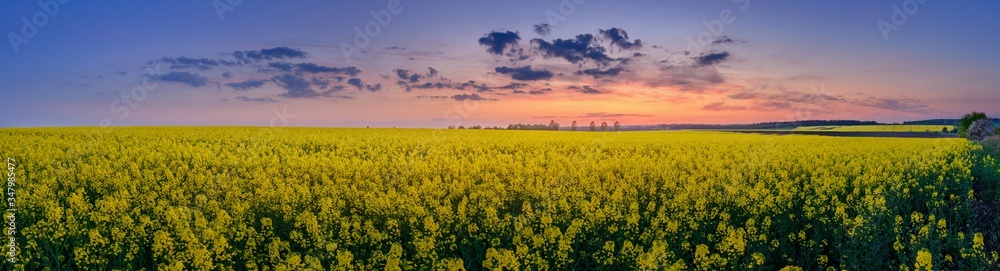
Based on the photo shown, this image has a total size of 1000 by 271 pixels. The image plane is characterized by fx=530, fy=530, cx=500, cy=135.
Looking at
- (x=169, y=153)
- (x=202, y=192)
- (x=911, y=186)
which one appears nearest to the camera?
(x=202, y=192)

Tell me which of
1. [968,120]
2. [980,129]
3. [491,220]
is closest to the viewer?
[491,220]

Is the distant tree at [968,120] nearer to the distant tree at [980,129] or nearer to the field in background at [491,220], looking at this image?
the distant tree at [980,129]

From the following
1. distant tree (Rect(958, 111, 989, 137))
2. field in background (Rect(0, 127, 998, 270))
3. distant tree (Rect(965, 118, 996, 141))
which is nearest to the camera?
field in background (Rect(0, 127, 998, 270))

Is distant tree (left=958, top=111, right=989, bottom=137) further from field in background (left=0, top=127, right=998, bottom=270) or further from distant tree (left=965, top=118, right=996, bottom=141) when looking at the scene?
field in background (left=0, top=127, right=998, bottom=270)

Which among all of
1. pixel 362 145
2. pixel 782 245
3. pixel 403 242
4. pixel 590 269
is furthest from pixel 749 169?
pixel 362 145

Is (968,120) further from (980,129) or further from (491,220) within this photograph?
(491,220)

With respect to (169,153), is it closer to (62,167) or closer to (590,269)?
(62,167)

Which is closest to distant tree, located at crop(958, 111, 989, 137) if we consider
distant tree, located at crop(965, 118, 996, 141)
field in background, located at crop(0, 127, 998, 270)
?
distant tree, located at crop(965, 118, 996, 141)

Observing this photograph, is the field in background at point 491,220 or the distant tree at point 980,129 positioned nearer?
the field in background at point 491,220

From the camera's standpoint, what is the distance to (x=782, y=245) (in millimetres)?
9461

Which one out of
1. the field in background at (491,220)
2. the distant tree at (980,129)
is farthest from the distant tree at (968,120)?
the field in background at (491,220)

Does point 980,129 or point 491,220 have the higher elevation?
point 980,129

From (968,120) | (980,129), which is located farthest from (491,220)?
(968,120)

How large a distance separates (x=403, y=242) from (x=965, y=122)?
91186mm
